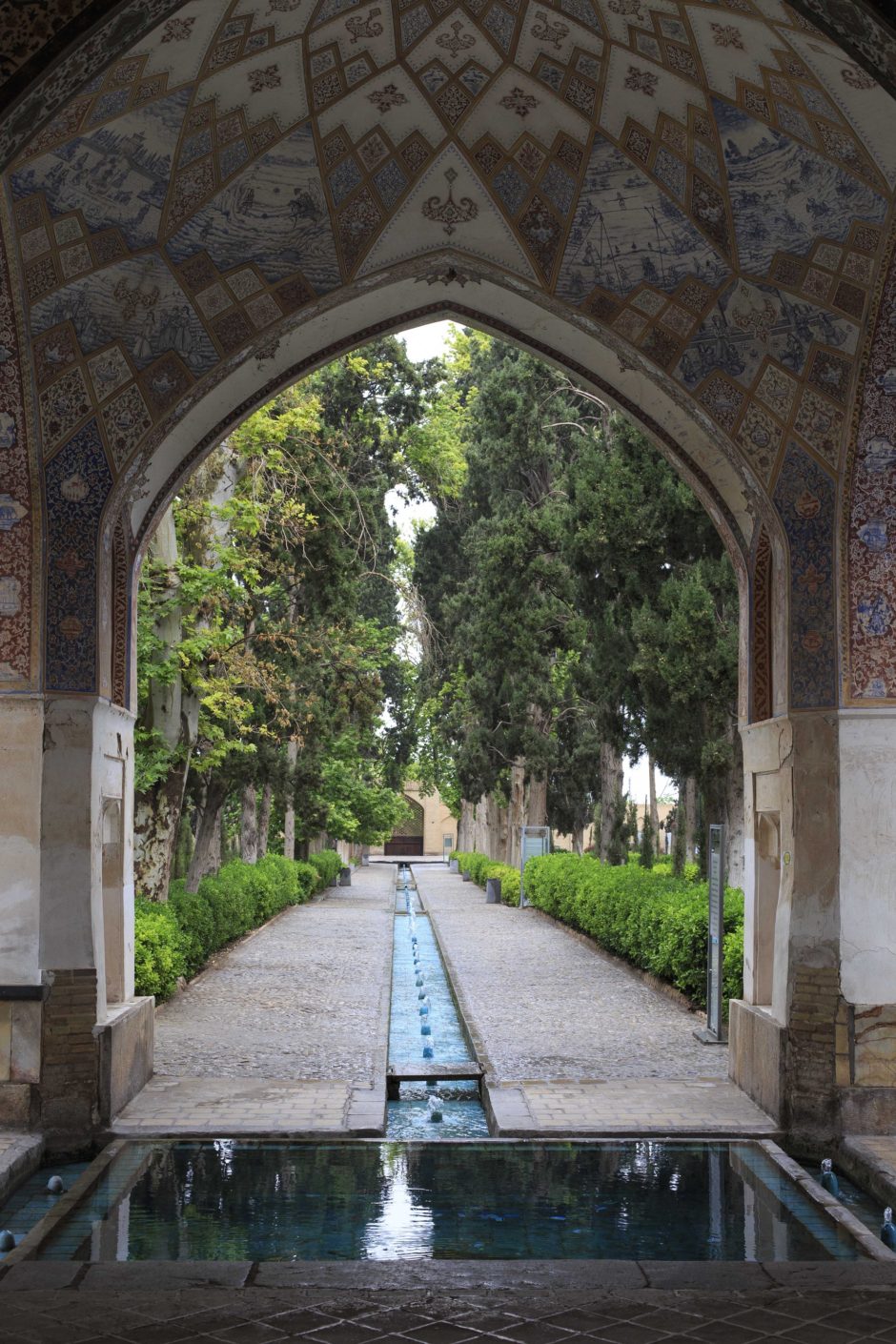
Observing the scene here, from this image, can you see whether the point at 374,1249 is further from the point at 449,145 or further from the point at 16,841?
the point at 449,145

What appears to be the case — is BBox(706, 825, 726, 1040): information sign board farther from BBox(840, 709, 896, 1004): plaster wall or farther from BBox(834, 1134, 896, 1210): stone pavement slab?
BBox(834, 1134, 896, 1210): stone pavement slab

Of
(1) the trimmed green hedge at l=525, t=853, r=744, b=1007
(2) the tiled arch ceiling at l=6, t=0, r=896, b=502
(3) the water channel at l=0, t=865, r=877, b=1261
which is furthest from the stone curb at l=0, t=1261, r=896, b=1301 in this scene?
(1) the trimmed green hedge at l=525, t=853, r=744, b=1007

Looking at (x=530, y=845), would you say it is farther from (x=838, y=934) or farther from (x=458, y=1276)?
(x=458, y=1276)

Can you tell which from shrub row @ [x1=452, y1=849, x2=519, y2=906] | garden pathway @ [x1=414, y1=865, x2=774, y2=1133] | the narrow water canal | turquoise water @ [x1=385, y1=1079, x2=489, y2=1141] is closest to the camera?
garden pathway @ [x1=414, y1=865, x2=774, y2=1133]

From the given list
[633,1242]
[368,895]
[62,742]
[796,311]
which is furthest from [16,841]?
[368,895]

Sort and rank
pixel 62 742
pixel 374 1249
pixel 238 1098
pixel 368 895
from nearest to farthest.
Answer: pixel 374 1249, pixel 62 742, pixel 238 1098, pixel 368 895

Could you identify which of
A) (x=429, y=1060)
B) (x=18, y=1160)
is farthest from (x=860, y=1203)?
(x=429, y=1060)

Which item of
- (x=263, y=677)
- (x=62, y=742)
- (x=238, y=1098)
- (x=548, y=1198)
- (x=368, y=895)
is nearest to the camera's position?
(x=548, y=1198)

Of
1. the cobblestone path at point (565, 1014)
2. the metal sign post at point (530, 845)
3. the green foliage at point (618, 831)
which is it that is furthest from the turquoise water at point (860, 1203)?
the metal sign post at point (530, 845)

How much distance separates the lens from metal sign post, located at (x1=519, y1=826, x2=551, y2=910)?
24.6 metres

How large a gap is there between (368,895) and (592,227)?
25.5 m

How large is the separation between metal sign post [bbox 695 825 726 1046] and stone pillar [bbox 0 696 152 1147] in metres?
4.35

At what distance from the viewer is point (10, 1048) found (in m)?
6.97

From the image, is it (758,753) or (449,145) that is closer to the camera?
(449,145)
